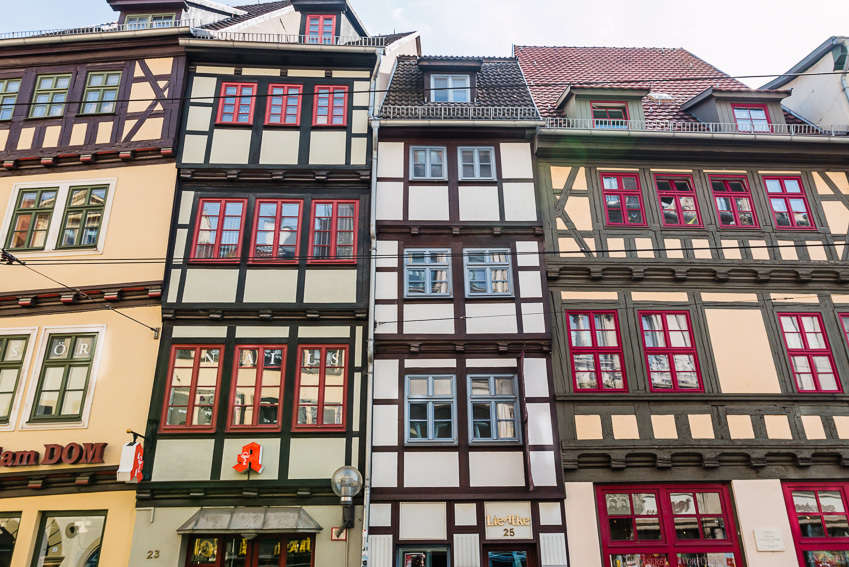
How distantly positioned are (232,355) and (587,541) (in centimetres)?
815

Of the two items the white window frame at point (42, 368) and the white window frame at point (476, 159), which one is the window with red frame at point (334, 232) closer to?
the white window frame at point (476, 159)

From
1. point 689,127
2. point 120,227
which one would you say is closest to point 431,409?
point 120,227

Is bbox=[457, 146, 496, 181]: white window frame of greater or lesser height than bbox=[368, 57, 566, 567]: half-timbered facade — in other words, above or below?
above

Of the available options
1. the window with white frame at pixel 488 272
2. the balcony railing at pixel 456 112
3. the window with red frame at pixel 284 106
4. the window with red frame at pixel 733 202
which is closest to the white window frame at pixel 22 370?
the window with red frame at pixel 284 106

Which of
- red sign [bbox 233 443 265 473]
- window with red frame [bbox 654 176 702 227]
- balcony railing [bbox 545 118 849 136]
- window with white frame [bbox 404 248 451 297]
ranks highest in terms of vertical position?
balcony railing [bbox 545 118 849 136]

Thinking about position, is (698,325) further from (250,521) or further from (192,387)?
(192,387)

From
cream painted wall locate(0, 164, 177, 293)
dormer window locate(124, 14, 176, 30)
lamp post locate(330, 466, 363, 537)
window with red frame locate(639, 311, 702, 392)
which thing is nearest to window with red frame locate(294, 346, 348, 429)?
lamp post locate(330, 466, 363, 537)

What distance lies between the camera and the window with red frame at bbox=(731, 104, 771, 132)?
51.3 feet

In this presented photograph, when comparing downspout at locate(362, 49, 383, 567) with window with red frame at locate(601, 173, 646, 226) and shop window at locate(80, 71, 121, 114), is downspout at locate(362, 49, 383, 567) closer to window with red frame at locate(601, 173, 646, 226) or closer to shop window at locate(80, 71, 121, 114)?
Result: window with red frame at locate(601, 173, 646, 226)

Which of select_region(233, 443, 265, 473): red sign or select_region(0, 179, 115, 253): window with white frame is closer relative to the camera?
select_region(233, 443, 265, 473): red sign

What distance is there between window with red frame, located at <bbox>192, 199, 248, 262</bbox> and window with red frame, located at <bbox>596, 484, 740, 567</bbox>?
9.53 metres

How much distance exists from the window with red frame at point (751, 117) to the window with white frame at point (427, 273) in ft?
27.8

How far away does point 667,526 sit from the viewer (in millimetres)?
12148

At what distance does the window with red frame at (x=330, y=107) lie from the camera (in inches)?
595
